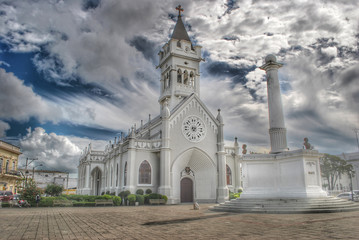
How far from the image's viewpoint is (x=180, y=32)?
50.2 metres

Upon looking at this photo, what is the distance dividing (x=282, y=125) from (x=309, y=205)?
230 inches

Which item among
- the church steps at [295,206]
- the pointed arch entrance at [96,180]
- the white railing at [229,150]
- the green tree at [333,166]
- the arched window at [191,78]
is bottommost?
the church steps at [295,206]

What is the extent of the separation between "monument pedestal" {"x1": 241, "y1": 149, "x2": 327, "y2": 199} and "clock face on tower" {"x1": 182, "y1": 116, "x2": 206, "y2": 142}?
20357mm

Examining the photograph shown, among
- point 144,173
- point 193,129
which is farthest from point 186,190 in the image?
point 193,129

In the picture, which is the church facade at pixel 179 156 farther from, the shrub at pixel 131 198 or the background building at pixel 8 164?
the background building at pixel 8 164

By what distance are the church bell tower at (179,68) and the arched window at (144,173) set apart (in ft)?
38.3

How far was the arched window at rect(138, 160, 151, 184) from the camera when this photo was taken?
36125mm

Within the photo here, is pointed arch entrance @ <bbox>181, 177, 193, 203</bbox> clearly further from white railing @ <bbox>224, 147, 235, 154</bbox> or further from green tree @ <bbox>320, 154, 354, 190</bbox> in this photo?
green tree @ <bbox>320, 154, 354, 190</bbox>

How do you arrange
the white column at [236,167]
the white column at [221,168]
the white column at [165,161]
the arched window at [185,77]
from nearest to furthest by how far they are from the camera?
the white column at [165,161], the white column at [221,168], the white column at [236,167], the arched window at [185,77]

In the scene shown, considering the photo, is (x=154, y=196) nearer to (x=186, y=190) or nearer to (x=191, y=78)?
(x=186, y=190)

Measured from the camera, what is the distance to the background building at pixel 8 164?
46.2 metres

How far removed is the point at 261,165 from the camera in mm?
18203

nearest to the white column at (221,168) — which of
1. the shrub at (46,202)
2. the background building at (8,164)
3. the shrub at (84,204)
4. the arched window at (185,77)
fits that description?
the arched window at (185,77)

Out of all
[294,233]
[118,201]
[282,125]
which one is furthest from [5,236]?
[118,201]
